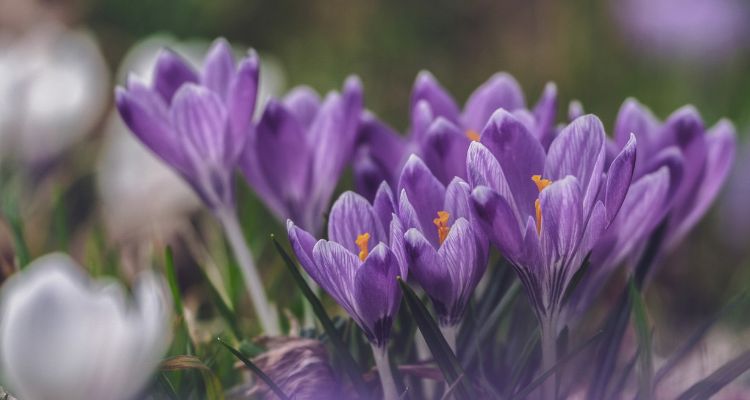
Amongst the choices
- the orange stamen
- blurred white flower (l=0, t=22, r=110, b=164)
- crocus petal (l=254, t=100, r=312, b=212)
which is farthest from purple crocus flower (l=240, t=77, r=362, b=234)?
blurred white flower (l=0, t=22, r=110, b=164)

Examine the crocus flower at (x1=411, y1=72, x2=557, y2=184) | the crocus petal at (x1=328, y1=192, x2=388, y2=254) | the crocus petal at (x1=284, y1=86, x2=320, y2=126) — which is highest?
the crocus flower at (x1=411, y1=72, x2=557, y2=184)

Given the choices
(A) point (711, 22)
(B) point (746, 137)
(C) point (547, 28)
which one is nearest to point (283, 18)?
(C) point (547, 28)

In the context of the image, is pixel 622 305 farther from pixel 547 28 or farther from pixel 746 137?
pixel 547 28

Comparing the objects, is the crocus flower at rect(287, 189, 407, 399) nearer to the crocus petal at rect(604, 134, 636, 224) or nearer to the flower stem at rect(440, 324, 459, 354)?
the flower stem at rect(440, 324, 459, 354)

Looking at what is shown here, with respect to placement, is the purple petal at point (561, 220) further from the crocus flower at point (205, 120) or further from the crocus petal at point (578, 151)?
the crocus flower at point (205, 120)

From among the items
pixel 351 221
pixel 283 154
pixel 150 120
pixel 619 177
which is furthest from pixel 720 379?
pixel 150 120

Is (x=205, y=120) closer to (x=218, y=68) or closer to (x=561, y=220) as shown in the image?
(x=218, y=68)

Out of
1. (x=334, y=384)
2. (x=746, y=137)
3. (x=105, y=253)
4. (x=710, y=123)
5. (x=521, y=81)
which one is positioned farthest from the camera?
(x=521, y=81)
